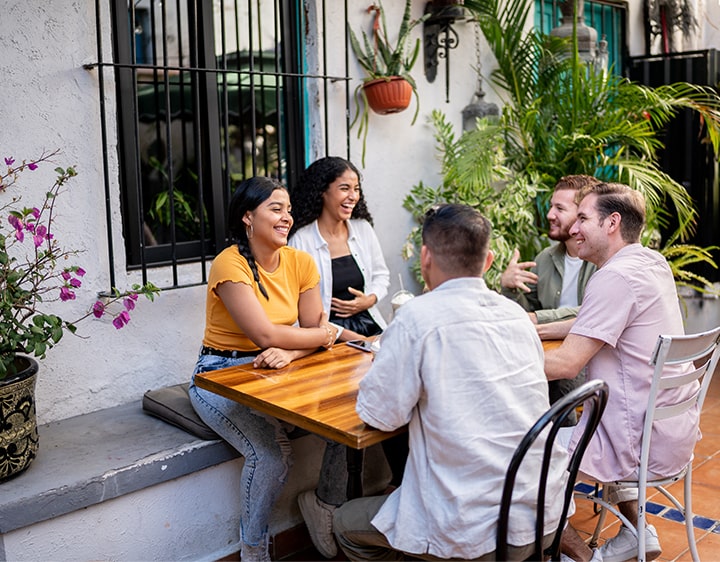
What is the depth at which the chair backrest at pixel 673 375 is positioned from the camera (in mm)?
2393

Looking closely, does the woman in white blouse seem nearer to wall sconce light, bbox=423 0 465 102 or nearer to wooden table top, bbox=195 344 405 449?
wooden table top, bbox=195 344 405 449

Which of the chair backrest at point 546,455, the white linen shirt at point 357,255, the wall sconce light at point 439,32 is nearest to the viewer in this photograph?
the chair backrest at point 546,455

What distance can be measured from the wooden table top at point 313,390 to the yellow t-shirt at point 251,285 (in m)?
0.20

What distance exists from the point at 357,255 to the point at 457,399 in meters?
1.90

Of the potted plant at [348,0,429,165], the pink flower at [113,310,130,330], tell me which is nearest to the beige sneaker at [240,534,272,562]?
the pink flower at [113,310,130,330]

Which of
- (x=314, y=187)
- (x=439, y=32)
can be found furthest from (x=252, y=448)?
(x=439, y=32)

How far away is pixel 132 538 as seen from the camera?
9.25ft

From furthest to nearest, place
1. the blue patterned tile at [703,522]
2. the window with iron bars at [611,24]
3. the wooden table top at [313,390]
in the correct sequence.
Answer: the window with iron bars at [611,24], the blue patterned tile at [703,522], the wooden table top at [313,390]

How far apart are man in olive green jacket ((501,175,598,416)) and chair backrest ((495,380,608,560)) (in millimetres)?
1243

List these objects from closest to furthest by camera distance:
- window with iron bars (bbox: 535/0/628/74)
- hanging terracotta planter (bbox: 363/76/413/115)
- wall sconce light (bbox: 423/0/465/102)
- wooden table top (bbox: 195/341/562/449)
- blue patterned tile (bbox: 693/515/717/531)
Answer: wooden table top (bbox: 195/341/562/449), blue patterned tile (bbox: 693/515/717/531), hanging terracotta planter (bbox: 363/76/413/115), wall sconce light (bbox: 423/0/465/102), window with iron bars (bbox: 535/0/628/74)

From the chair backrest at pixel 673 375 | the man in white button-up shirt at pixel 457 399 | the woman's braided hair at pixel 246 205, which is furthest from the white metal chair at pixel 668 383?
the woman's braided hair at pixel 246 205

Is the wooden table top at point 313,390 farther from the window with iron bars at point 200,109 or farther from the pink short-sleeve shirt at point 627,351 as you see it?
the window with iron bars at point 200,109

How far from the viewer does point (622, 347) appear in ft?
8.36

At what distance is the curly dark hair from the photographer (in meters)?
3.67
